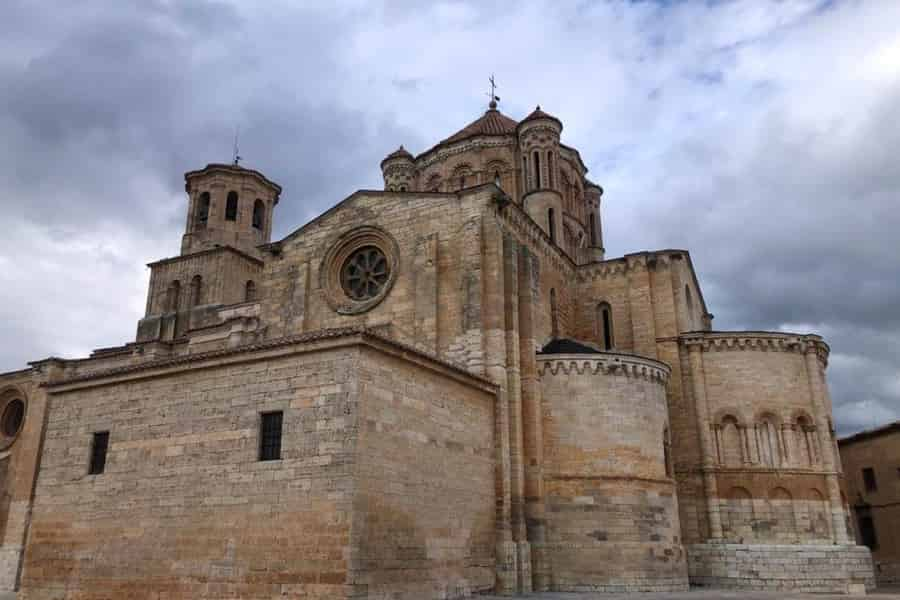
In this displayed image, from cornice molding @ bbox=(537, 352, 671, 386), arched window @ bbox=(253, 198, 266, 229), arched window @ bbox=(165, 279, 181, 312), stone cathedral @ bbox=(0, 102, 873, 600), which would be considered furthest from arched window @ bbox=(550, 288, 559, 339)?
arched window @ bbox=(165, 279, 181, 312)

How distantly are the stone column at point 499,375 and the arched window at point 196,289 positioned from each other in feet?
51.6

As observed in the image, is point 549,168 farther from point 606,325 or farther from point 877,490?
point 877,490

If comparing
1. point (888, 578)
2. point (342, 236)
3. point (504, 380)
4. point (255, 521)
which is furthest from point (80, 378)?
point (888, 578)

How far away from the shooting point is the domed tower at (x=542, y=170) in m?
24.8

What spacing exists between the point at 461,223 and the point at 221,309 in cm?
1273

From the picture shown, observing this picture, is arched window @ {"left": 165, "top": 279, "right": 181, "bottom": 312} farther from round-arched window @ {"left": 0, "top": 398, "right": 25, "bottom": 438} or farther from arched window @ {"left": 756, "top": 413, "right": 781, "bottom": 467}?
arched window @ {"left": 756, "top": 413, "right": 781, "bottom": 467}

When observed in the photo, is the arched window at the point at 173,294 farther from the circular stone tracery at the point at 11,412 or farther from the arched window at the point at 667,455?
the arched window at the point at 667,455

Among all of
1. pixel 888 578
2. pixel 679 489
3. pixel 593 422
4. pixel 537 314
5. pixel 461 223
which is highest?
pixel 461 223

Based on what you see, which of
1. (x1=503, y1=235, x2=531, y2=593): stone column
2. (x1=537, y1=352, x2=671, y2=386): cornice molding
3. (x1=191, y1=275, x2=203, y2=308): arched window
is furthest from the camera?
(x1=191, y1=275, x2=203, y2=308): arched window

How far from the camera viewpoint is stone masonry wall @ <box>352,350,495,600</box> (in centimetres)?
1262

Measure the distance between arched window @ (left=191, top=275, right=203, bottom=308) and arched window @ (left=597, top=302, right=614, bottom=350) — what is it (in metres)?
16.1

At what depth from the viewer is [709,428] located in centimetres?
2094

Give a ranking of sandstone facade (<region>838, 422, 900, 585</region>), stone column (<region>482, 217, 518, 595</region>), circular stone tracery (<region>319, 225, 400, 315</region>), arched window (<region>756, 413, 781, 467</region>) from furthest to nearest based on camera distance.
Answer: sandstone facade (<region>838, 422, 900, 585</region>) → arched window (<region>756, 413, 781, 467</region>) → circular stone tracery (<region>319, 225, 400, 315</region>) → stone column (<region>482, 217, 518, 595</region>)

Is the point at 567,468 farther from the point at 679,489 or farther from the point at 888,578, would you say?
the point at 888,578
